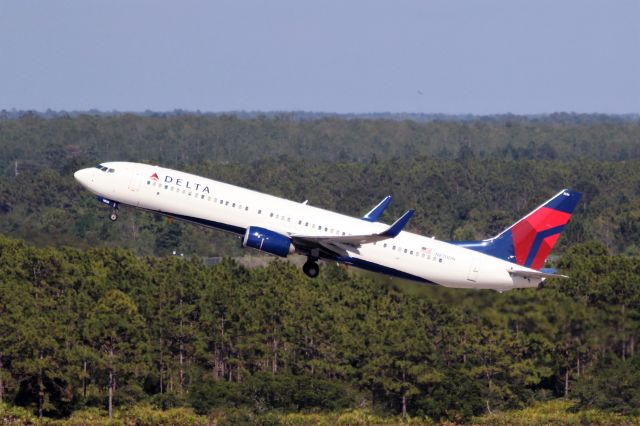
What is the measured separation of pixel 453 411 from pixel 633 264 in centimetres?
2142

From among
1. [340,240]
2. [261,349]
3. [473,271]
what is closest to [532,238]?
[473,271]

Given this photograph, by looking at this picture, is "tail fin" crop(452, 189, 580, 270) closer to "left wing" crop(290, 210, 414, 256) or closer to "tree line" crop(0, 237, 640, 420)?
"left wing" crop(290, 210, 414, 256)

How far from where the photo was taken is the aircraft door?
77562 millimetres

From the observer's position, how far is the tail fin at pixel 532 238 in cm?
7975

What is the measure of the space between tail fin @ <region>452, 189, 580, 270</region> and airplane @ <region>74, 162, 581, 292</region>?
3.3 inches

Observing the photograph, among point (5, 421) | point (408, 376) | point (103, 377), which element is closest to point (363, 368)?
point (408, 376)

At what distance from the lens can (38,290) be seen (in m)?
123

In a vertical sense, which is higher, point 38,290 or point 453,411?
point 38,290

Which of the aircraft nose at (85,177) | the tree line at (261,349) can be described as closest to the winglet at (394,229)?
the aircraft nose at (85,177)

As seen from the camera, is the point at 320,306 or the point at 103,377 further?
the point at 320,306

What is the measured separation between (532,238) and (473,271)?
194 inches

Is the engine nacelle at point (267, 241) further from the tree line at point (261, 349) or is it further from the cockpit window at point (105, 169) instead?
the tree line at point (261, 349)

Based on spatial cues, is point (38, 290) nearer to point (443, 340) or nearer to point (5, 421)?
point (5, 421)

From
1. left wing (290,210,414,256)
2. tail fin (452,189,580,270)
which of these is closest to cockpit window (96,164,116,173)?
left wing (290,210,414,256)
